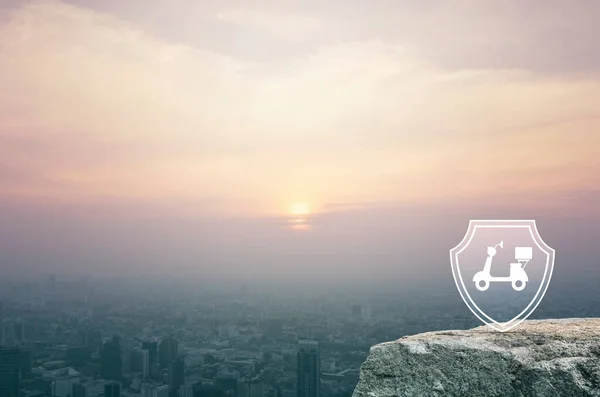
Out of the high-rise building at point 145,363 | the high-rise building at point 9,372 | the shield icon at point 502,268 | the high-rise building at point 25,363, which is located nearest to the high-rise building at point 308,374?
the high-rise building at point 145,363

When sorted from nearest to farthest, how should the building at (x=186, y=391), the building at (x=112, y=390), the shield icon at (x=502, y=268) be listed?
the shield icon at (x=502, y=268) < the building at (x=186, y=391) < the building at (x=112, y=390)

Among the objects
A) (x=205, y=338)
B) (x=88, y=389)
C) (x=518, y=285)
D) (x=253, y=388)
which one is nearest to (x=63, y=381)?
(x=88, y=389)

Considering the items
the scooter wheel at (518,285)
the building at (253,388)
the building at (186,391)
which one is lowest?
the building at (186,391)

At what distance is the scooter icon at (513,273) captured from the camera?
491 centimetres

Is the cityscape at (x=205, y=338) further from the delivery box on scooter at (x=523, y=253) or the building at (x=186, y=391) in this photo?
the delivery box on scooter at (x=523, y=253)

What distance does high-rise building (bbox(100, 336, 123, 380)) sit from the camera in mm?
19859

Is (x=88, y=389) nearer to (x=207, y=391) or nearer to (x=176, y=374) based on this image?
(x=176, y=374)

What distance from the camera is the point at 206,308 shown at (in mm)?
32750

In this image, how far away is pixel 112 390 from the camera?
17.6 meters

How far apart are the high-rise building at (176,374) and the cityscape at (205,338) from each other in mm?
55

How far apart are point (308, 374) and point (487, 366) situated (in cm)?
1209

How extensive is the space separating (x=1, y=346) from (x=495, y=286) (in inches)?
858

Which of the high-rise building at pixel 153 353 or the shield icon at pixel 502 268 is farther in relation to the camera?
the high-rise building at pixel 153 353

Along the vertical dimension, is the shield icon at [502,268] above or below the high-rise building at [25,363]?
above
